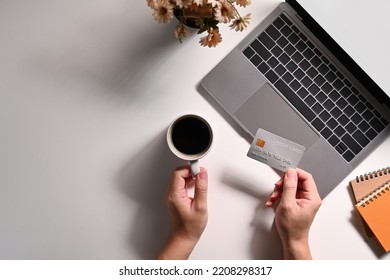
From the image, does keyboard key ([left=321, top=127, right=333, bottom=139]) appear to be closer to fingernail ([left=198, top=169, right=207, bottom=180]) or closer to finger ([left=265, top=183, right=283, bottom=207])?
finger ([left=265, top=183, right=283, bottom=207])

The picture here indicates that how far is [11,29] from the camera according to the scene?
108cm

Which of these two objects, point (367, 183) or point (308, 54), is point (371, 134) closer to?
point (367, 183)

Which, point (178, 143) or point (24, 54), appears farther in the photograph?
point (24, 54)

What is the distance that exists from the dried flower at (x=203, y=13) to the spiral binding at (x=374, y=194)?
1.65 feet

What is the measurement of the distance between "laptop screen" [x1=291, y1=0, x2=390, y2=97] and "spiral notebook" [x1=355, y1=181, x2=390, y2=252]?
0.24 meters

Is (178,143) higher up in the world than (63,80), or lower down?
higher up

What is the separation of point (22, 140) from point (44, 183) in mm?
120

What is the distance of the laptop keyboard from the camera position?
3.33 ft

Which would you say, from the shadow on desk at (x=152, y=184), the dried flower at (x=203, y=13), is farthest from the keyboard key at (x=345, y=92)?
the shadow on desk at (x=152, y=184)

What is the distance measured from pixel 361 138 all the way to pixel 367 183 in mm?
108

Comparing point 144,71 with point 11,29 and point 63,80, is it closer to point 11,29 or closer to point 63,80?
point 63,80

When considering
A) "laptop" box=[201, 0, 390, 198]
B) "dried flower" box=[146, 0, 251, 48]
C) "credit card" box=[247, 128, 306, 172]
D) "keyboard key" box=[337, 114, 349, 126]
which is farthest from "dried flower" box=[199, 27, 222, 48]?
"keyboard key" box=[337, 114, 349, 126]

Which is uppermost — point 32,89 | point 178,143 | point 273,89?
point 273,89

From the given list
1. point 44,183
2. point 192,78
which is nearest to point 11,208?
point 44,183
